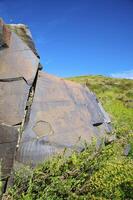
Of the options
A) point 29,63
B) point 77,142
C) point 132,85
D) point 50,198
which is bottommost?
point 50,198

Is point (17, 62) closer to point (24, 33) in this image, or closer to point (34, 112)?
point (34, 112)

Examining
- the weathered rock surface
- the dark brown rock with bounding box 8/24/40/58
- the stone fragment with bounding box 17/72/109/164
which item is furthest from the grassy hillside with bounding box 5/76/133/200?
the dark brown rock with bounding box 8/24/40/58

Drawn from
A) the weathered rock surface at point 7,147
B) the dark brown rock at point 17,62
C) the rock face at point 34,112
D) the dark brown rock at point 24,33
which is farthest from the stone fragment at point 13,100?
the dark brown rock at point 24,33

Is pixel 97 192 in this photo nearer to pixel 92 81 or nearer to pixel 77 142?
pixel 77 142

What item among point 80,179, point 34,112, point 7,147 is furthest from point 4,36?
point 80,179

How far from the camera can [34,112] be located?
559 cm

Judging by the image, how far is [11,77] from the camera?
566cm

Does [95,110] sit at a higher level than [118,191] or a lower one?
higher

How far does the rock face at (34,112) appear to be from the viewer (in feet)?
16.5

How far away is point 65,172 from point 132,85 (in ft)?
67.0

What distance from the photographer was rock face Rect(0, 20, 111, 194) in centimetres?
502

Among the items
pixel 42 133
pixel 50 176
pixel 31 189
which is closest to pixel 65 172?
pixel 50 176

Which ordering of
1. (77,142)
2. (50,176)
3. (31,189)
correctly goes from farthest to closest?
1. (77,142)
2. (50,176)
3. (31,189)

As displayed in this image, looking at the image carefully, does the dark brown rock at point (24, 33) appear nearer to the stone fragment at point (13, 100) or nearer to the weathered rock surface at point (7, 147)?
the stone fragment at point (13, 100)
